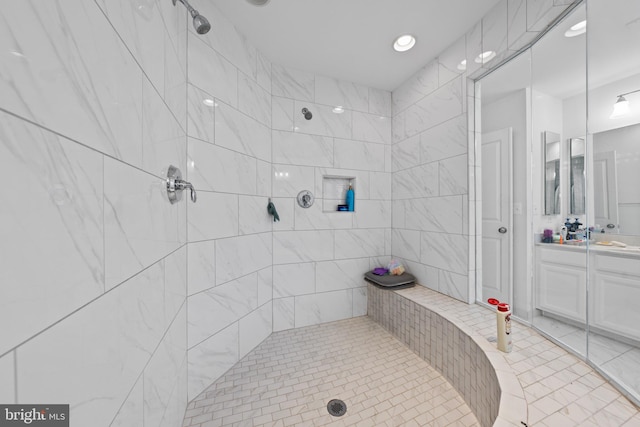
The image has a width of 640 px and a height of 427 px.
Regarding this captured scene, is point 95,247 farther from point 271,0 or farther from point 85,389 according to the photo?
point 271,0

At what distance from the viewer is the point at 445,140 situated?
1907 millimetres

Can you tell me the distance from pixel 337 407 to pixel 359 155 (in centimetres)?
201

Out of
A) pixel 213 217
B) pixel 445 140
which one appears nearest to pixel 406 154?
pixel 445 140

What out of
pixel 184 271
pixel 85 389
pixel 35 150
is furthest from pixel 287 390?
pixel 35 150

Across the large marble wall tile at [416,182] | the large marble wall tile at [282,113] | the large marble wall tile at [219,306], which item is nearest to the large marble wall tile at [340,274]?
the large marble wall tile at [219,306]

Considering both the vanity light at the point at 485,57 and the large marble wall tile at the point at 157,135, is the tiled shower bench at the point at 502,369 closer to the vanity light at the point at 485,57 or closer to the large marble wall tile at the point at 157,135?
the large marble wall tile at the point at 157,135

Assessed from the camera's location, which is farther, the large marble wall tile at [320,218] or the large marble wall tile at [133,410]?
the large marble wall tile at [320,218]

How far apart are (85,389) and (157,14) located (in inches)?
48.7

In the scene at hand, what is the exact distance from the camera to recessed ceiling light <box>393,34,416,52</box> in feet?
5.81

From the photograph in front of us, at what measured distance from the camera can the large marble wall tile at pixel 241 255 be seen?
1540 mm

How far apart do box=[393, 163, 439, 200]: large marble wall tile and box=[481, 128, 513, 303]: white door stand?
0.39 m

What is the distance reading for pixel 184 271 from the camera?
1271mm

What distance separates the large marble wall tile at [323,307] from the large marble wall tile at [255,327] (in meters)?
0.27

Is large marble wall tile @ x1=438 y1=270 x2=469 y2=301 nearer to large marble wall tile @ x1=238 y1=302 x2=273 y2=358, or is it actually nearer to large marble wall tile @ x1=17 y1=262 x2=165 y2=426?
large marble wall tile @ x1=238 y1=302 x2=273 y2=358
